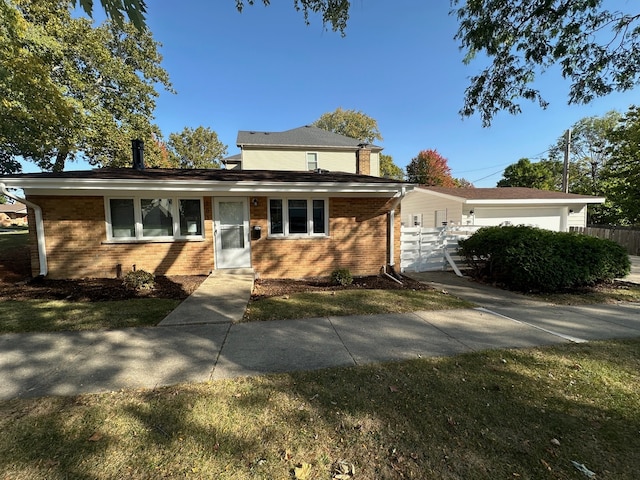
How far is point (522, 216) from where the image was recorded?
48.6 ft

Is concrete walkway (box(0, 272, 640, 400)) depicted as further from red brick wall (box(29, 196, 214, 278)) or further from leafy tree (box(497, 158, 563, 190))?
leafy tree (box(497, 158, 563, 190))

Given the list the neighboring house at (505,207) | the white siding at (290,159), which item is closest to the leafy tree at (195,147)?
the white siding at (290,159)

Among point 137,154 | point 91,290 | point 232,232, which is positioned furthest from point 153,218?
point 137,154

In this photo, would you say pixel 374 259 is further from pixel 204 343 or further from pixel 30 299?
pixel 30 299

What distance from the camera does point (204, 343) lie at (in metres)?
3.79

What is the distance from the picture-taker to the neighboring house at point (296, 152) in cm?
1966

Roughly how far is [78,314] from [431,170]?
39.8 m

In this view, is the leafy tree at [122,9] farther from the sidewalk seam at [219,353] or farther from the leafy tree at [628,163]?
the leafy tree at [628,163]

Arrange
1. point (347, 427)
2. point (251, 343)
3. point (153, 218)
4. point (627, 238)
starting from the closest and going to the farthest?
point (347, 427) → point (251, 343) → point (153, 218) → point (627, 238)

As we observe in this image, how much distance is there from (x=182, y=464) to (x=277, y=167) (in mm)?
19234

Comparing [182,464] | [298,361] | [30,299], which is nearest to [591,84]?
[298,361]

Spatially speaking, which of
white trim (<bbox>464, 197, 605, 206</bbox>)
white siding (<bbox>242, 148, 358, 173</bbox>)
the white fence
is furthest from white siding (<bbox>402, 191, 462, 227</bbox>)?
white siding (<bbox>242, 148, 358, 173</bbox>)

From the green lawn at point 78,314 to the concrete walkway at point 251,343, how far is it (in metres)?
0.29

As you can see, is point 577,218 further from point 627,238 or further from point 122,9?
point 122,9
